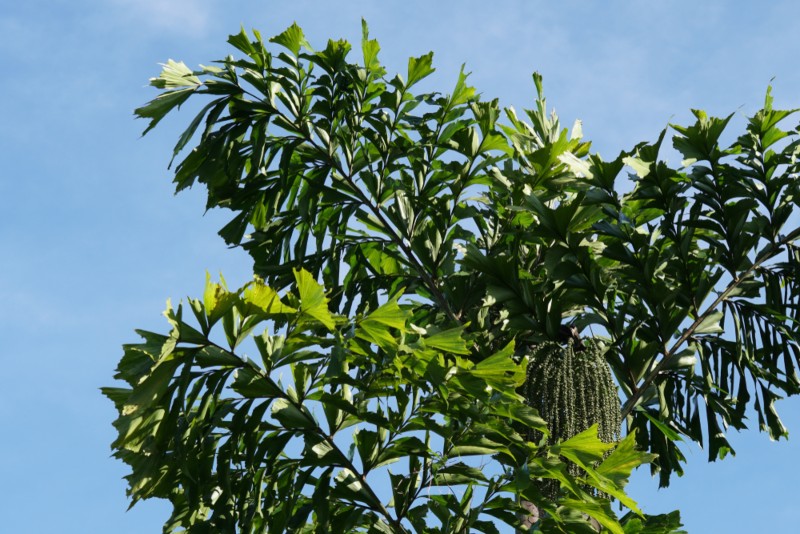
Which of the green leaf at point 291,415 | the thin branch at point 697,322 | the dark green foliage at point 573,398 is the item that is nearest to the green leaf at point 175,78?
the green leaf at point 291,415

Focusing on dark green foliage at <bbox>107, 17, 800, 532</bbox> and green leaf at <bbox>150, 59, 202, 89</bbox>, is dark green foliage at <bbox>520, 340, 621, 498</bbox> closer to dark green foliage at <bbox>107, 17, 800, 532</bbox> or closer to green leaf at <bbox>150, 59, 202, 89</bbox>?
dark green foliage at <bbox>107, 17, 800, 532</bbox>

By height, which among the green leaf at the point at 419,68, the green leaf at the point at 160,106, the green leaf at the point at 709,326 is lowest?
the green leaf at the point at 709,326

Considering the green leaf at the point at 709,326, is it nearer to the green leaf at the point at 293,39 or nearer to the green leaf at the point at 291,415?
the green leaf at the point at 291,415

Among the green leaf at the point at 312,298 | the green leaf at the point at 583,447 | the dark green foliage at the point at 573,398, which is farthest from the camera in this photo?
the dark green foliage at the point at 573,398

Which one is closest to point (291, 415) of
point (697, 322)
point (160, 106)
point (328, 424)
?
point (328, 424)

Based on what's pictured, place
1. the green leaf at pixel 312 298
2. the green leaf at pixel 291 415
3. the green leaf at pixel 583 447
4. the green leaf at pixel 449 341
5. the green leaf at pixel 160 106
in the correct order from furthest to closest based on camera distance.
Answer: the green leaf at pixel 160 106 → the green leaf at pixel 291 415 → the green leaf at pixel 583 447 → the green leaf at pixel 449 341 → the green leaf at pixel 312 298

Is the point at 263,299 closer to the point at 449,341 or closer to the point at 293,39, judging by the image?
the point at 449,341

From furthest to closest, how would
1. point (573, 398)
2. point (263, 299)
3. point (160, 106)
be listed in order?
point (160, 106) < point (573, 398) < point (263, 299)

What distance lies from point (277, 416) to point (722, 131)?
293 cm

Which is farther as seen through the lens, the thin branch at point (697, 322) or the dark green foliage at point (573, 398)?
the thin branch at point (697, 322)

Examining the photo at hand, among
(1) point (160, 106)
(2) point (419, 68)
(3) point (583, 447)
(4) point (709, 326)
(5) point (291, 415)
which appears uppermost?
(2) point (419, 68)

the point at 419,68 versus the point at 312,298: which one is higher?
the point at 419,68

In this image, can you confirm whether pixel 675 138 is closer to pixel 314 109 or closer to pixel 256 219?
pixel 314 109

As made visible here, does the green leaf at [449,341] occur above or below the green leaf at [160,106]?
below
